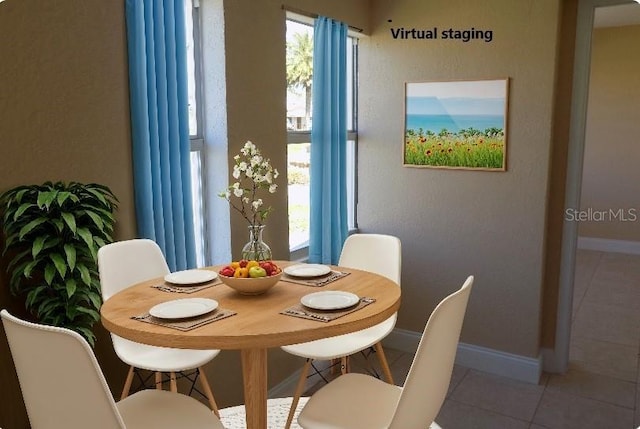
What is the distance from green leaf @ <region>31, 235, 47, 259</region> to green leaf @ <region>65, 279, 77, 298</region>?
0.46ft

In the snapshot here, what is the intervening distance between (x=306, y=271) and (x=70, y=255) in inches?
36.1

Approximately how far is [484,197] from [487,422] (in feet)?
4.68

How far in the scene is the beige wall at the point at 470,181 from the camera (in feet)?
11.2

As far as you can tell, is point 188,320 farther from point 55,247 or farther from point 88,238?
point 55,247

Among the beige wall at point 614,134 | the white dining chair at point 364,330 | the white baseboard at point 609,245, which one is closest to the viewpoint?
the white dining chair at point 364,330

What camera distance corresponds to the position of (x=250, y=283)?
197 cm

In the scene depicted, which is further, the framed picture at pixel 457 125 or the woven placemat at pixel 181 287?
the framed picture at pixel 457 125

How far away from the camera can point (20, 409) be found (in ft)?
6.85

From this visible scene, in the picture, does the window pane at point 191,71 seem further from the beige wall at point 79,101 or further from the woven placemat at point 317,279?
the woven placemat at point 317,279

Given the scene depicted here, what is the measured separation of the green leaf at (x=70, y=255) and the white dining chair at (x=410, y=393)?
37.4 inches

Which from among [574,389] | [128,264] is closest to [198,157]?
[128,264]

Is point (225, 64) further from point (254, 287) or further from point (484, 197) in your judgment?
point (484, 197)

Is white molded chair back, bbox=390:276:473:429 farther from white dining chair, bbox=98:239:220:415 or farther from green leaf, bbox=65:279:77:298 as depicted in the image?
green leaf, bbox=65:279:77:298

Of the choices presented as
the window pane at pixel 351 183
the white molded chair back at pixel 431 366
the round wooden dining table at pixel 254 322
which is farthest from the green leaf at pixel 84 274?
the window pane at pixel 351 183
